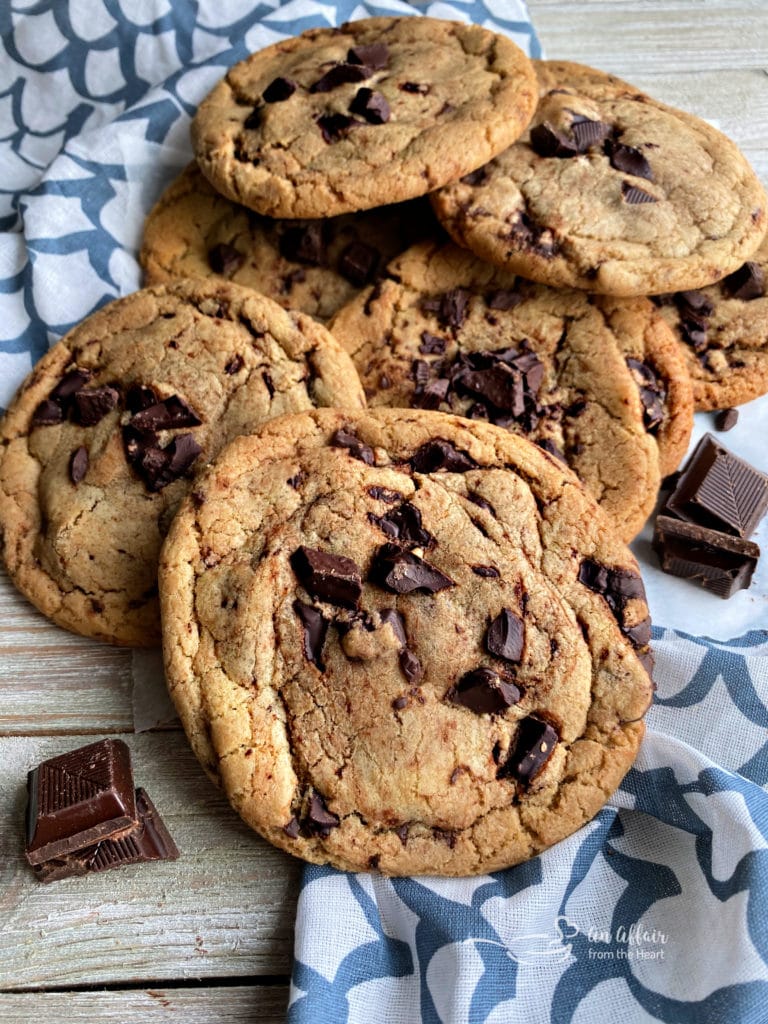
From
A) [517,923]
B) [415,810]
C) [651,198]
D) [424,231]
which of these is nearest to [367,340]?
[424,231]

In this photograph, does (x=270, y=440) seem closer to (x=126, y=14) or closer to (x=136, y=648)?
(x=136, y=648)

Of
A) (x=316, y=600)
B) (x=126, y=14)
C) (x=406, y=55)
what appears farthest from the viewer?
(x=126, y=14)

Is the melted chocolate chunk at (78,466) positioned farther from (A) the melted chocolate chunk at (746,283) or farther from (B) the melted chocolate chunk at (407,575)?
(A) the melted chocolate chunk at (746,283)

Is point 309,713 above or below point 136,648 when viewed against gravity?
above

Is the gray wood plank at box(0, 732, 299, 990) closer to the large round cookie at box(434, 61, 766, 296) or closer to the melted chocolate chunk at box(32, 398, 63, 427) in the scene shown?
the melted chocolate chunk at box(32, 398, 63, 427)

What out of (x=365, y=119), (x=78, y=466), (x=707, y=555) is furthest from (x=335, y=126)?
(x=707, y=555)
